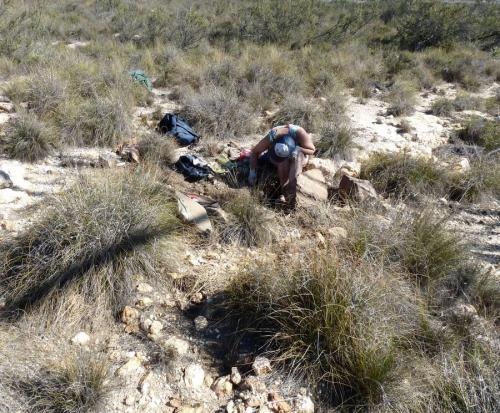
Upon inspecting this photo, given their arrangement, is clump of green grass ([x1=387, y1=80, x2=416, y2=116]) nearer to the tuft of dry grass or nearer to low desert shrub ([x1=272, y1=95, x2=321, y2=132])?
low desert shrub ([x1=272, y1=95, x2=321, y2=132])

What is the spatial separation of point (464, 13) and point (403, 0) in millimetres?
4346

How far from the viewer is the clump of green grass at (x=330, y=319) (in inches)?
87.0

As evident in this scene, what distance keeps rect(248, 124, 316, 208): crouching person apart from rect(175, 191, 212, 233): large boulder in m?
1.06

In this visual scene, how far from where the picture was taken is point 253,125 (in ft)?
20.9

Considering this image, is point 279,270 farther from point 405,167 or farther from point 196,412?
point 405,167

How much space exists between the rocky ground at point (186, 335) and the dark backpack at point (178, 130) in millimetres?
1042

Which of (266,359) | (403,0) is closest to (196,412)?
(266,359)

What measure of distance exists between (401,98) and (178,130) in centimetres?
516

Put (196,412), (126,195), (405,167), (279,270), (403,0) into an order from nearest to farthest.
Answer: (196,412)
(279,270)
(126,195)
(405,167)
(403,0)

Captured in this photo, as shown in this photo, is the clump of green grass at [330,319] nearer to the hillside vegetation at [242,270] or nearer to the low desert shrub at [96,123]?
the hillside vegetation at [242,270]

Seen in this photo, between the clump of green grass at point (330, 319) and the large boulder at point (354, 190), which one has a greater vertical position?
the clump of green grass at point (330, 319)

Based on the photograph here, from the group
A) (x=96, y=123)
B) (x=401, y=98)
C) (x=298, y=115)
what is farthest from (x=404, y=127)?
(x=96, y=123)

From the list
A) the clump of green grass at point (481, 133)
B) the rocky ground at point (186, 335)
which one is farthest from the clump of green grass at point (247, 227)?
the clump of green grass at point (481, 133)

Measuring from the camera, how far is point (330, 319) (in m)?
2.38
